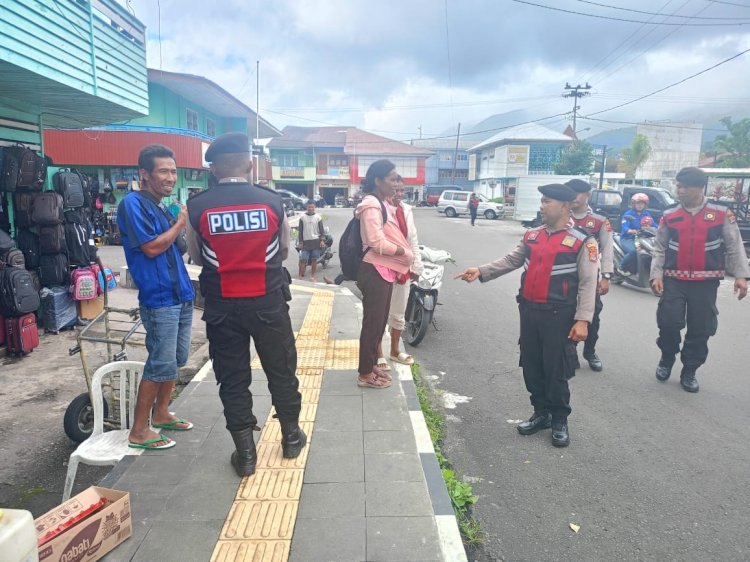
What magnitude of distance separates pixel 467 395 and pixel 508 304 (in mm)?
4005

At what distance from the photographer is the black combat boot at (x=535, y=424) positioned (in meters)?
3.95

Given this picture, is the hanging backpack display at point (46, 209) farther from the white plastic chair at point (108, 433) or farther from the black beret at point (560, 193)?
the black beret at point (560, 193)

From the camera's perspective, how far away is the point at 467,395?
4.77 m

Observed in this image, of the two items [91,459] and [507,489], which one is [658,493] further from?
[91,459]

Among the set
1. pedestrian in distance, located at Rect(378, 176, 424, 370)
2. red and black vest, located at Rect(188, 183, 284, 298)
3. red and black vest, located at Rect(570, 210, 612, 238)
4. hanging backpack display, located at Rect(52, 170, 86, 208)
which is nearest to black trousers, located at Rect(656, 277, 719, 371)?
red and black vest, located at Rect(570, 210, 612, 238)

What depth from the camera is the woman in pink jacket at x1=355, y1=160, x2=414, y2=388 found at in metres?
4.16

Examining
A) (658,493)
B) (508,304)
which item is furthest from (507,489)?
(508,304)

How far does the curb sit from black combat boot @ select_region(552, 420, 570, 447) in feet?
3.17

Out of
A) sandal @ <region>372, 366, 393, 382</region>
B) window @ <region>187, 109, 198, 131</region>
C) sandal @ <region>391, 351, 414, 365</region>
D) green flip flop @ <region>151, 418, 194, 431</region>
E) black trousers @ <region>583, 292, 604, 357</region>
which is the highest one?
window @ <region>187, 109, 198, 131</region>

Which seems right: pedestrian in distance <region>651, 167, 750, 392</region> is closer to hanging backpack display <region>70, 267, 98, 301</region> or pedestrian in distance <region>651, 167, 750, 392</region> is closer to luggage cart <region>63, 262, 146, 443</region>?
luggage cart <region>63, 262, 146, 443</region>

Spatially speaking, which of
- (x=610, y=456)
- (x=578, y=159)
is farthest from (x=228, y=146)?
(x=578, y=159)

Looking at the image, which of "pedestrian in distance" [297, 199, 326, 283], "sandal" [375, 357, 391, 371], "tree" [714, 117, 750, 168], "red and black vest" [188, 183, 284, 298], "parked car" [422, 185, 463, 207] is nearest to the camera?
"red and black vest" [188, 183, 284, 298]

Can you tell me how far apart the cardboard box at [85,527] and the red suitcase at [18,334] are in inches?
165

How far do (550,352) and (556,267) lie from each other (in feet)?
2.04
